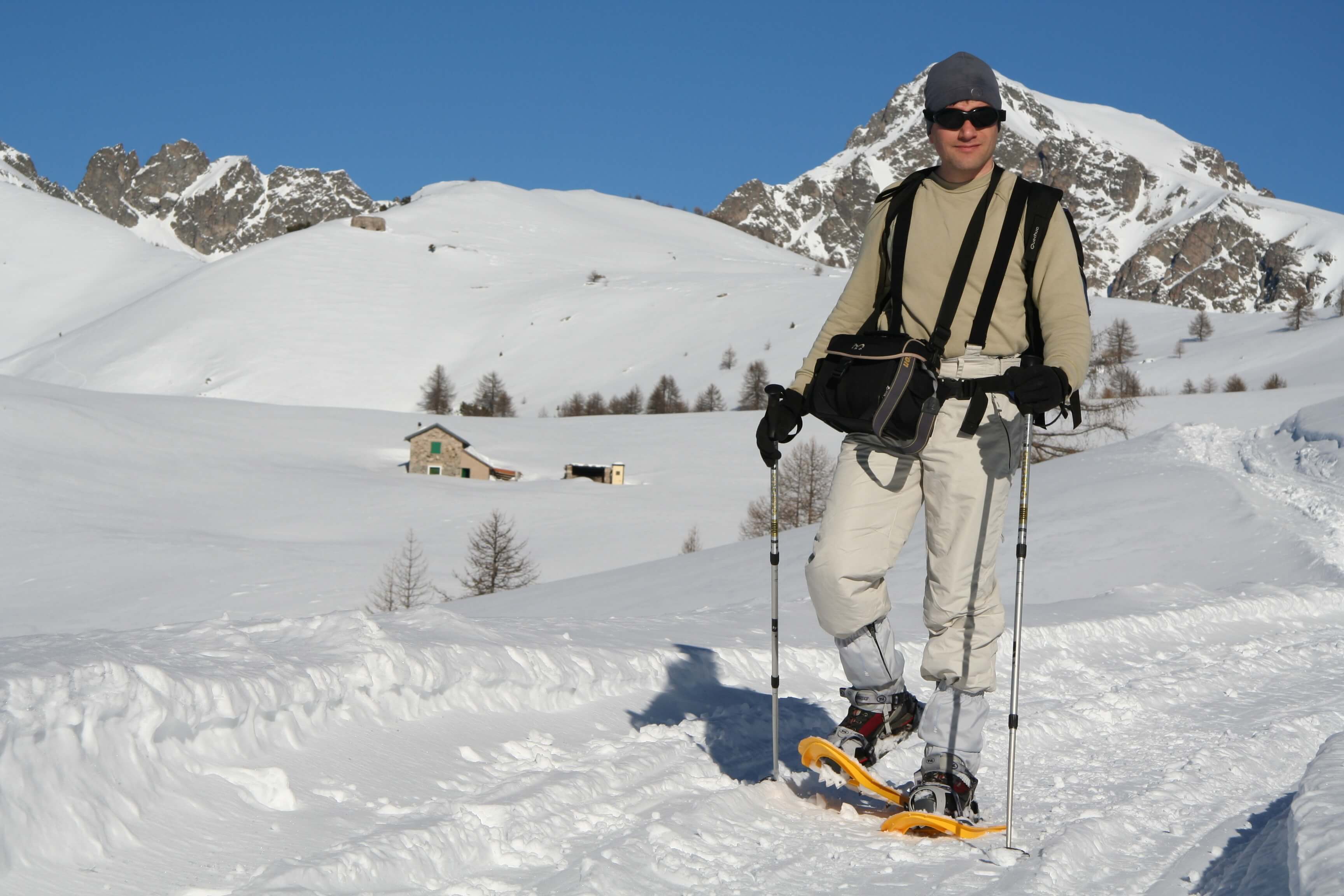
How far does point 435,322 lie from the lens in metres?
114

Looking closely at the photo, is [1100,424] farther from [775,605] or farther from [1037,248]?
[1037,248]

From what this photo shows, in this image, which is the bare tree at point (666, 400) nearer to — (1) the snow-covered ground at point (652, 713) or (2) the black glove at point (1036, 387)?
(1) the snow-covered ground at point (652, 713)

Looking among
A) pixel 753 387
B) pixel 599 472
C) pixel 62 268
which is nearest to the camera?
pixel 599 472

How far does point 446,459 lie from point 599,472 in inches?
288

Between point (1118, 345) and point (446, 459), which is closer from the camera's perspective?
point (446, 459)

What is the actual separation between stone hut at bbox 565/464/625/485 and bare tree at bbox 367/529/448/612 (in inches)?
697

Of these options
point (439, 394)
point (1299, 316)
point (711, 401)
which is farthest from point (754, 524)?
point (1299, 316)

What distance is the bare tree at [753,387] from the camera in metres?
79.2

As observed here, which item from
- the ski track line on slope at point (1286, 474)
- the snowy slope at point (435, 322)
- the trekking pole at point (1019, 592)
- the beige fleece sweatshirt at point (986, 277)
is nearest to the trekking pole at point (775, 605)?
the beige fleece sweatshirt at point (986, 277)

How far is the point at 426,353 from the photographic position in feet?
353

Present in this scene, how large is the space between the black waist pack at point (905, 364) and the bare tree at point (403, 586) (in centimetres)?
2776

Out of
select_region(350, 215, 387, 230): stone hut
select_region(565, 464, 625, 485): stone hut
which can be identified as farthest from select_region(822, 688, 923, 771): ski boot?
select_region(350, 215, 387, 230): stone hut

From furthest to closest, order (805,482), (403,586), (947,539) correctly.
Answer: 1. (805,482)
2. (403,586)
3. (947,539)

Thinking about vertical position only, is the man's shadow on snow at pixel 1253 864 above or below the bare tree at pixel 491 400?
below
